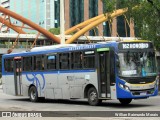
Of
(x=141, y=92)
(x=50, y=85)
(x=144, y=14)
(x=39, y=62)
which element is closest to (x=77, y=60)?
(x=50, y=85)

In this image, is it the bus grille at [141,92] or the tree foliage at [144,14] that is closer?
the bus grille at [141,92]

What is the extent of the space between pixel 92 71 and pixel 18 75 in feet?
23.5

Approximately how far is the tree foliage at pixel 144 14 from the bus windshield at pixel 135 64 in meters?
9.33

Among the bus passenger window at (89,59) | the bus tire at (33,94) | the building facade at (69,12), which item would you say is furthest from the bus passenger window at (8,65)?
the building facade at (69,12)

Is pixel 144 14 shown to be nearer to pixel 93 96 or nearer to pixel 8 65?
pixel 8 65

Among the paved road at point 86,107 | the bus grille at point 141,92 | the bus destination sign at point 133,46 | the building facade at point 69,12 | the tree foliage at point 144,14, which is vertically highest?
the building facade at point 69,12

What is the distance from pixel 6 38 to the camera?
4247 inches

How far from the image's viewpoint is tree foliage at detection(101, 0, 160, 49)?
27.4 metres

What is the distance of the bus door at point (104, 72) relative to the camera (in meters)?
18.3

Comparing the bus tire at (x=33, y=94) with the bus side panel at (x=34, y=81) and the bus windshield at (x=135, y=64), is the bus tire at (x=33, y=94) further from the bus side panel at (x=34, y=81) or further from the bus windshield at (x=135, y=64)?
the bus windshield at (x=135, y=64)

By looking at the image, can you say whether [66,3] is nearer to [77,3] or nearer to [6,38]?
[77,3]

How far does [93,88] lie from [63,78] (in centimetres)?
252

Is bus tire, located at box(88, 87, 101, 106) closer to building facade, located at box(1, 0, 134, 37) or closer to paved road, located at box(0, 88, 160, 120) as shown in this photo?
paved road, located at box(0, 88, 160, 120)

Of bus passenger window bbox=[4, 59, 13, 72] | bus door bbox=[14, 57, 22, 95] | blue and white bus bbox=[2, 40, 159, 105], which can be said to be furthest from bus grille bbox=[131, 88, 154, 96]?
bus passenger window bbox=[4, 59, 13, 72]
